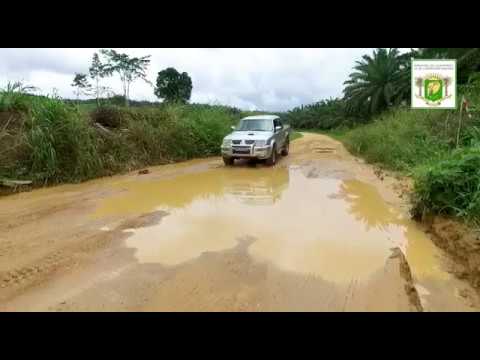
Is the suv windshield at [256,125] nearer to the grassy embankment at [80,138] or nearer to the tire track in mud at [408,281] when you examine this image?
the grassy embankment at [80,138]

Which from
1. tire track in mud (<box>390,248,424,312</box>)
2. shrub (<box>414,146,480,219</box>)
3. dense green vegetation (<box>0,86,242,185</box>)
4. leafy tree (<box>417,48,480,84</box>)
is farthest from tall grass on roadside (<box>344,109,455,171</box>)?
dense green vegetation (<box>0,86,242,185</box>)

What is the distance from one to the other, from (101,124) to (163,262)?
8715mm

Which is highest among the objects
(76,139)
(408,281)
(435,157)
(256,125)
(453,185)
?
(256,125)

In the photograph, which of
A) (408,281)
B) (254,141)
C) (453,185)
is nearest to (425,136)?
(254,141)

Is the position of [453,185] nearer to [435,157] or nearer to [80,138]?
[435,157]

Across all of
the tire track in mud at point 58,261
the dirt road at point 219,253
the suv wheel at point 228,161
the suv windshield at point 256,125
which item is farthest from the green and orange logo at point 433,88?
the suv wheel at point 228,161

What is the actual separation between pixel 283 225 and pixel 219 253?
58.2 inches

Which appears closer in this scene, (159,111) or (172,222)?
(172,222)

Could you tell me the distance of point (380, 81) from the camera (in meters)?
29.9

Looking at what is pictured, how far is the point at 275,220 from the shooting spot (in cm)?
568

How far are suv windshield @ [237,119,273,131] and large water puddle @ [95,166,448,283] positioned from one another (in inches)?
150

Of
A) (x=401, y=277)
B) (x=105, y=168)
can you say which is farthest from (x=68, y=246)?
(x=105, y=168)
